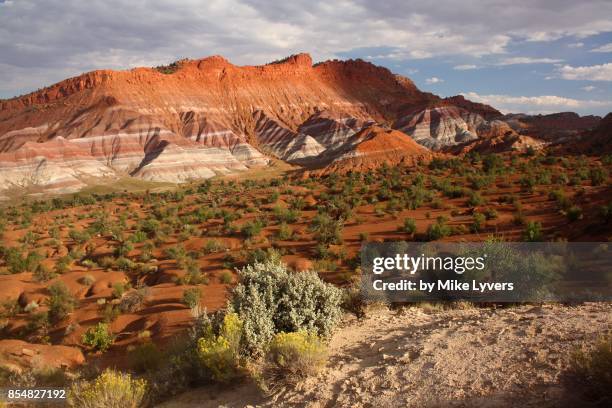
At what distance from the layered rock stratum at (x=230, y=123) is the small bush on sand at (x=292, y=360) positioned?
53.4 m

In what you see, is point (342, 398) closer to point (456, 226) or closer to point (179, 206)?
point (456, 226)

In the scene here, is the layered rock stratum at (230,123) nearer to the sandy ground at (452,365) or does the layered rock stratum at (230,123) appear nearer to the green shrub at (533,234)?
the green shrub at (533,234)

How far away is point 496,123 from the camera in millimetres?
100625

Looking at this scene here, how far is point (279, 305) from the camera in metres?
7.69

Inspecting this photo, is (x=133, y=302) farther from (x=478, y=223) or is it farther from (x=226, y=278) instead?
(x=478, y=223)

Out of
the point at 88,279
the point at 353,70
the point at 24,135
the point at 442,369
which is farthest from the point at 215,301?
the point at 353,70

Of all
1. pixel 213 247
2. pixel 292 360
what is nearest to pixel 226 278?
pixel 213 247

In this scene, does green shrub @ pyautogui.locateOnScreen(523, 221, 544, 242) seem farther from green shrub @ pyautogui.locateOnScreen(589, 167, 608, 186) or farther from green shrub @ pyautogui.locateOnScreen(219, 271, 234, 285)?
green shrub @ pyautogui.locateOnScreen(589, 167, 608, 186)

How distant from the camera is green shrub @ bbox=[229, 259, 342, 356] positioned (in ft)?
23.3

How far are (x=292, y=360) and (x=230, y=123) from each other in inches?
3782

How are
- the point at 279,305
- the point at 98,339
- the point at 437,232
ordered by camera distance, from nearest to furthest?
1. the point at 279,305
2. the point at 98,339
3. the point at 437,232

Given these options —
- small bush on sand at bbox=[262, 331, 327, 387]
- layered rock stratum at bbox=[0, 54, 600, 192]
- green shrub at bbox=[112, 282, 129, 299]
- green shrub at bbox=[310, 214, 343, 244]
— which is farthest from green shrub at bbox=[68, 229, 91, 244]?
layered rock stratum at bbox=[0, 54, 600, 192]

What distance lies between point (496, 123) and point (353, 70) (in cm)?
4376

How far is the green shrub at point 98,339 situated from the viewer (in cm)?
1091
